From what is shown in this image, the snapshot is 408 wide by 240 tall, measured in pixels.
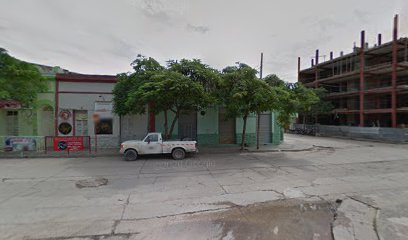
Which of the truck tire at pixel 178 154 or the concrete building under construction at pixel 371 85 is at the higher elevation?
the concrete building under construction at pixel 371 85

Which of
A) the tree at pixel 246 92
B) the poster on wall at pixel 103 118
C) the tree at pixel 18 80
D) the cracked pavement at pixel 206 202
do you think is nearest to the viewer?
the cracked pavement at pixel 206 202

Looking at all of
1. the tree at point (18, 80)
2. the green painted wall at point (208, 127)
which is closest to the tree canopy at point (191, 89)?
the green painted wall at point (208, 127)

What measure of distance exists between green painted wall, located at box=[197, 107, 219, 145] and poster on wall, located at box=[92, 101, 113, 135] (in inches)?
264

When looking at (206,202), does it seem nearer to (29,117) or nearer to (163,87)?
(163,87)

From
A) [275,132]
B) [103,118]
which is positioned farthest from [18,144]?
[275,132]

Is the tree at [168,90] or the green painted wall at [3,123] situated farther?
the green painted wall at [3,123]

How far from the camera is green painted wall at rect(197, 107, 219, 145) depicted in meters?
17.5

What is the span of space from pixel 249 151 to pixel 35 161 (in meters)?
12.7

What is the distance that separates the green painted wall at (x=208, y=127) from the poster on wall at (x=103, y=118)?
264 inches

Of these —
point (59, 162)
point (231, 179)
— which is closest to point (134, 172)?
point (231, 179)

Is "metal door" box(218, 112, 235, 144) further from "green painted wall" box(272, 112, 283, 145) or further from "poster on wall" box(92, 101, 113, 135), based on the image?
"poster on wall" box(92, 101, 113, 135)

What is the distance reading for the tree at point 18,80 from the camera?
12227 mm

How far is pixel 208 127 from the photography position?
1764 centimetres

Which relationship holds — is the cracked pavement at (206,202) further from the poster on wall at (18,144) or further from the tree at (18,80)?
the tree at (18,80)
